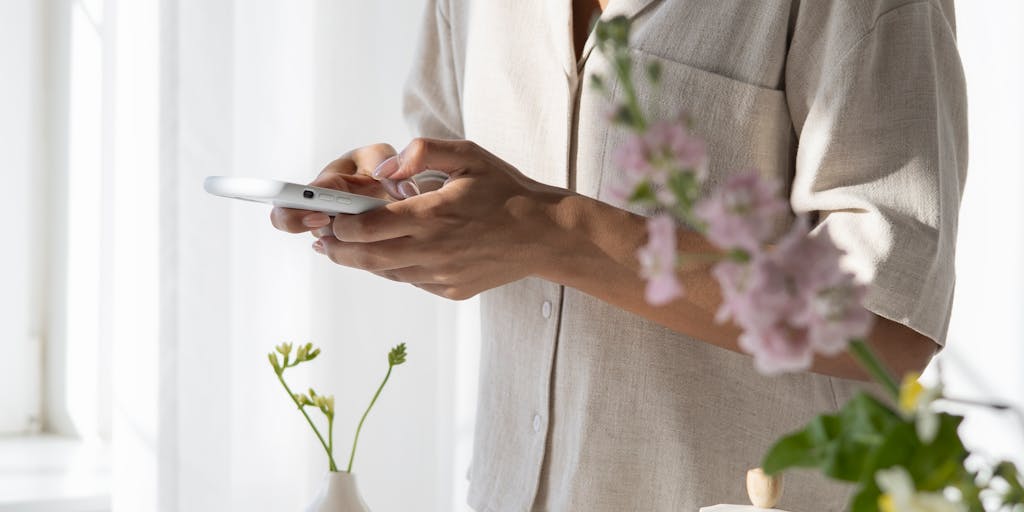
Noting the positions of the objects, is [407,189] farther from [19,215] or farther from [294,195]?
[19,215]

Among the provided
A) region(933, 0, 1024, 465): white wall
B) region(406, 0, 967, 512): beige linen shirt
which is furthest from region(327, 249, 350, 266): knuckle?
region(933, 0, 1024, 465): white wall

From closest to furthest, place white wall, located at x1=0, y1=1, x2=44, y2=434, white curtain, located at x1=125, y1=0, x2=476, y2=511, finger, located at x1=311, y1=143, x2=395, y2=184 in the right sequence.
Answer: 1. finger, located at x1=311, y1=143, x2=395, y2=184
2. white curtain, located at x1=125, y1=0, x2=476, y2=511
3. white wall, located at x1=0, y1=1, x2=44, y2=434

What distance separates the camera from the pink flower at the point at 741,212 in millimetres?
223

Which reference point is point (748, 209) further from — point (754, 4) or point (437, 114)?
point (437, 114)

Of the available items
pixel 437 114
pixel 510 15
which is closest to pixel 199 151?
pixel 437 114

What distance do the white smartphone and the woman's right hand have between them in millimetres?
27

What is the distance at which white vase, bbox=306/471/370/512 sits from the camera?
85 centimetres

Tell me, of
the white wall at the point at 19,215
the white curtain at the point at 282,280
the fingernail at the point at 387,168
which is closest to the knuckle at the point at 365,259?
the fingernail at the point at 387,168

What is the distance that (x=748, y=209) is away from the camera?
0.75 feet

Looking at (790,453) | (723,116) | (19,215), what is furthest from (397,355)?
(19,215)

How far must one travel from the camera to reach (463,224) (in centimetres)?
78

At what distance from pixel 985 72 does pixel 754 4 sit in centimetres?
99

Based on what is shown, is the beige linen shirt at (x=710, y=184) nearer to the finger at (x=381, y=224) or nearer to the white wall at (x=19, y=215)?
the finger at (x=381, y=224)

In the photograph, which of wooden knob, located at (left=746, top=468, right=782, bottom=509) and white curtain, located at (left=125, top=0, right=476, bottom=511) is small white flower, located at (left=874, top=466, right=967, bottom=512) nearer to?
wooden knob, located at (left=746, top=468, right=782, bottom=509)
